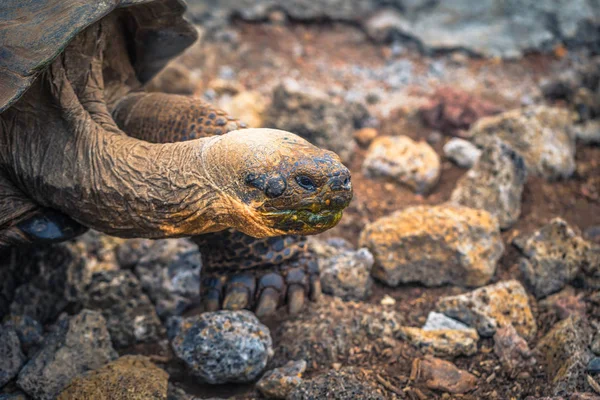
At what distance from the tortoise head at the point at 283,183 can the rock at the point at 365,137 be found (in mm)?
2224

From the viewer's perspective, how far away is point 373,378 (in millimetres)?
2129

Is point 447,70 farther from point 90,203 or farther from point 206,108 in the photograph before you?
point 90,203

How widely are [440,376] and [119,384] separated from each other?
3.53 feet

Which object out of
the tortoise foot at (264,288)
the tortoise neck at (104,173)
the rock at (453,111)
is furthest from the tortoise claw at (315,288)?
the rock at (453,111)

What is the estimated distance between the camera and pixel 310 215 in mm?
1757

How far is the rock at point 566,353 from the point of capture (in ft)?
6.53

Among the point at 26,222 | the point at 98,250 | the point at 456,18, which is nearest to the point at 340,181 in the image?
the point at 26,222

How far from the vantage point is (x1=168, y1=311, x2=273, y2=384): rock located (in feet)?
6.90

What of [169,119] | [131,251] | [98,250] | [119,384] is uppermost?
[169,119]

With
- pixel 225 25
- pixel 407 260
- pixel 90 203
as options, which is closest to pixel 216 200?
pixel 90 203

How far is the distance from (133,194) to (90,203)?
0.68ft

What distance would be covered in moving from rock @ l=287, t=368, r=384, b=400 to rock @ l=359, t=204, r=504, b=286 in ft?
2.49

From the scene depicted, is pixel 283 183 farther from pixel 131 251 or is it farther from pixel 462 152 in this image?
pixel 462 152

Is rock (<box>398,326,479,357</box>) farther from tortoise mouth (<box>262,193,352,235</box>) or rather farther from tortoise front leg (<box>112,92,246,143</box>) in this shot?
tortoise front leg (<box>112,92,246,143</box>)
